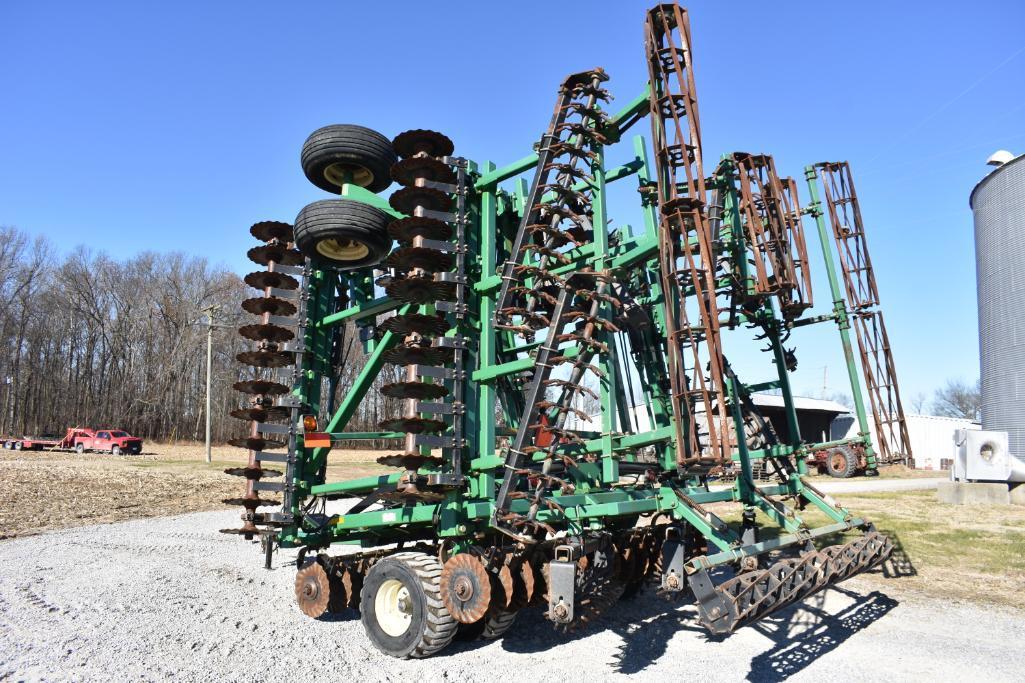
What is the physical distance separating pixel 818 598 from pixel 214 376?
4850cm

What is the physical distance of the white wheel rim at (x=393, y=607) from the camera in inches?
251

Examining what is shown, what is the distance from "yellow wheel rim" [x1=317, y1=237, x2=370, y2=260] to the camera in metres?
8.17

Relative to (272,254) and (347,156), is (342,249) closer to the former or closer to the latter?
(272,254)

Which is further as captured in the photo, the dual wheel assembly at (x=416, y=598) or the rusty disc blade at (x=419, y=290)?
the rusty disc blade at (x=419, y=290)

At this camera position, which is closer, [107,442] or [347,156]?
[347,156]

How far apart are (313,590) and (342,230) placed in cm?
398

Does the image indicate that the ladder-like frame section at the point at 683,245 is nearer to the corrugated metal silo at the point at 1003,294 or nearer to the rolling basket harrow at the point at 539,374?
the rolling basket harrow at the point at 539,374

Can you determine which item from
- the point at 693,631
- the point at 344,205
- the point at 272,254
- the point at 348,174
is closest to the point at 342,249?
the point at 344,205

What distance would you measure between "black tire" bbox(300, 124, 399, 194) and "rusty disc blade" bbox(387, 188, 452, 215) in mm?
1772

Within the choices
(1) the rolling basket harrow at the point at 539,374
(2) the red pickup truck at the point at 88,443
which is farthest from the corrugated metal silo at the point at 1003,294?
(2) the red pickup truck at the point at 88,443

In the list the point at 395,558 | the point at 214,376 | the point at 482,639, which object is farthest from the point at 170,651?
the point at 214,376

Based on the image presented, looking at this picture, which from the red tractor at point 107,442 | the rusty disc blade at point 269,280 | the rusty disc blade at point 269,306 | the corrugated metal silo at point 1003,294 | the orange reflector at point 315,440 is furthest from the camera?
A: the red tractor at point 107,442

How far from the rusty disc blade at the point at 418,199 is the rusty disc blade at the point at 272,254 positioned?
242 cm

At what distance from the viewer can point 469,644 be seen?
258 inches
